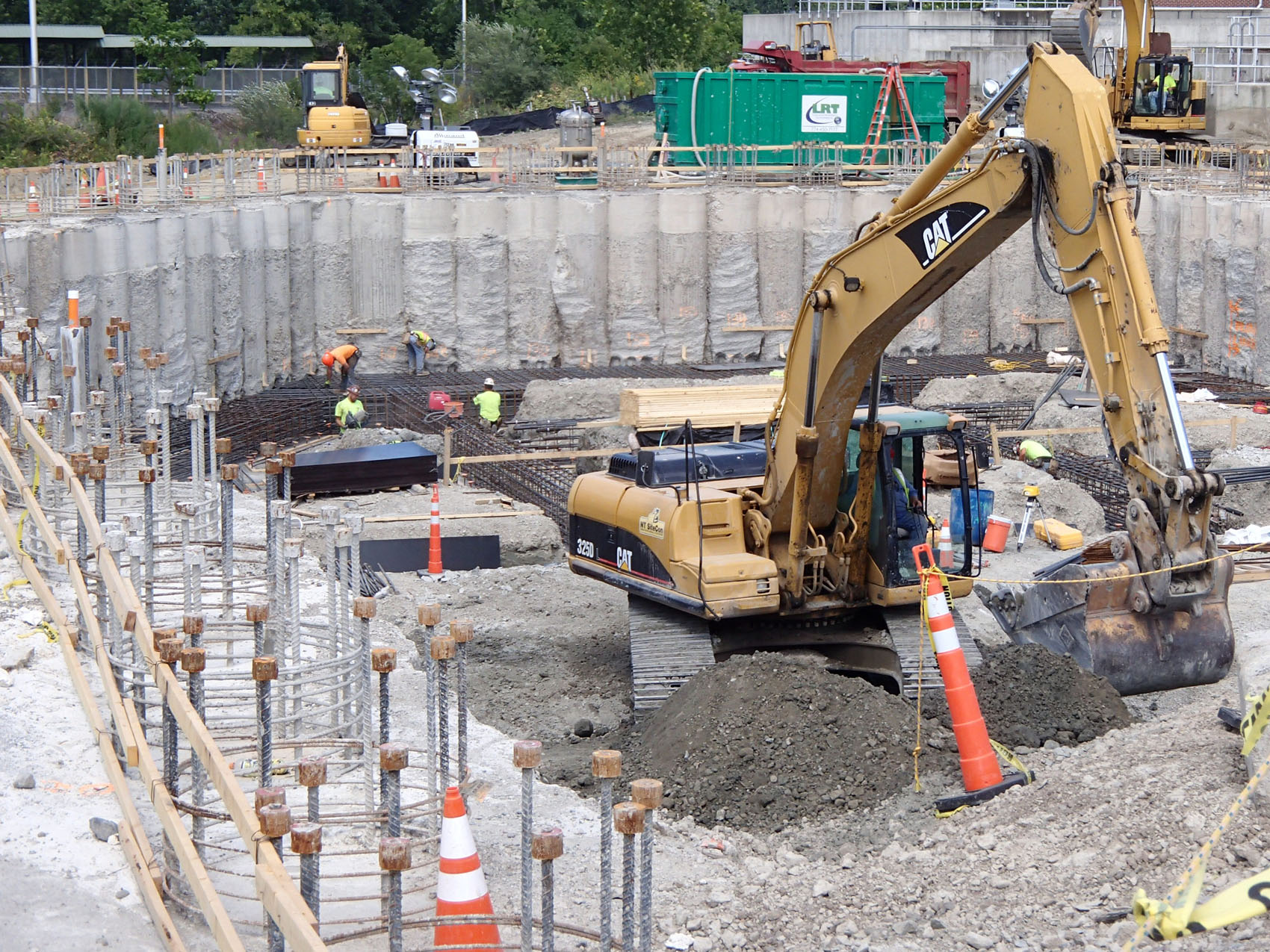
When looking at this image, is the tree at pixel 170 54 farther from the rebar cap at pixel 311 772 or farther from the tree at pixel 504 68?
the rebar cap at pixel 311 772

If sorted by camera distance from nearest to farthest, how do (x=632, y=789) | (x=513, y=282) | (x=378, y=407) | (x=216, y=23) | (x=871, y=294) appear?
(x=632, y=789), (x=871, y=294), (x=378, y=407), (x=513, y=282), (x=216, y=23)

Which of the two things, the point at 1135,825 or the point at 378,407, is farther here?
the point at 378,407

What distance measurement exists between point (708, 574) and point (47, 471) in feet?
16.0

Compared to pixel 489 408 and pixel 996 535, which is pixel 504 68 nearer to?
pixel 489 408

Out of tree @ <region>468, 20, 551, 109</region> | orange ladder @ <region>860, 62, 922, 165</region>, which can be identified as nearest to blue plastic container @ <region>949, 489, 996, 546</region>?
orange ladder @ <region>860, 62, 922, 165</region>

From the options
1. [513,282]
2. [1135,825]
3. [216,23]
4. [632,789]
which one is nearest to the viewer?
[632,789]

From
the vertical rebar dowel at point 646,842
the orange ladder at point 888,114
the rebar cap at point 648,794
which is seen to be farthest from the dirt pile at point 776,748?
the orange ladder at point 888,114

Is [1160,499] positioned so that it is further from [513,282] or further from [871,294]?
[513,282]

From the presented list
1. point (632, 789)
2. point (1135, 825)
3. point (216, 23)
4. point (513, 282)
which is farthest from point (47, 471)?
point (216, 23)

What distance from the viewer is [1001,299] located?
3031 cm

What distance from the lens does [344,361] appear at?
25.3 meters

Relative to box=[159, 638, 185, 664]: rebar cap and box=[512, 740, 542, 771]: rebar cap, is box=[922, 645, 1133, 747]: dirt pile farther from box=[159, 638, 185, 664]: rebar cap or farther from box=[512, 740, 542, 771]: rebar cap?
box=[159, 638, 185, 664]: rebar cap

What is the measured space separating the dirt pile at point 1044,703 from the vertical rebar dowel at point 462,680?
4.07 metres

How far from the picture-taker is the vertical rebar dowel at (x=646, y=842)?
5.86m
